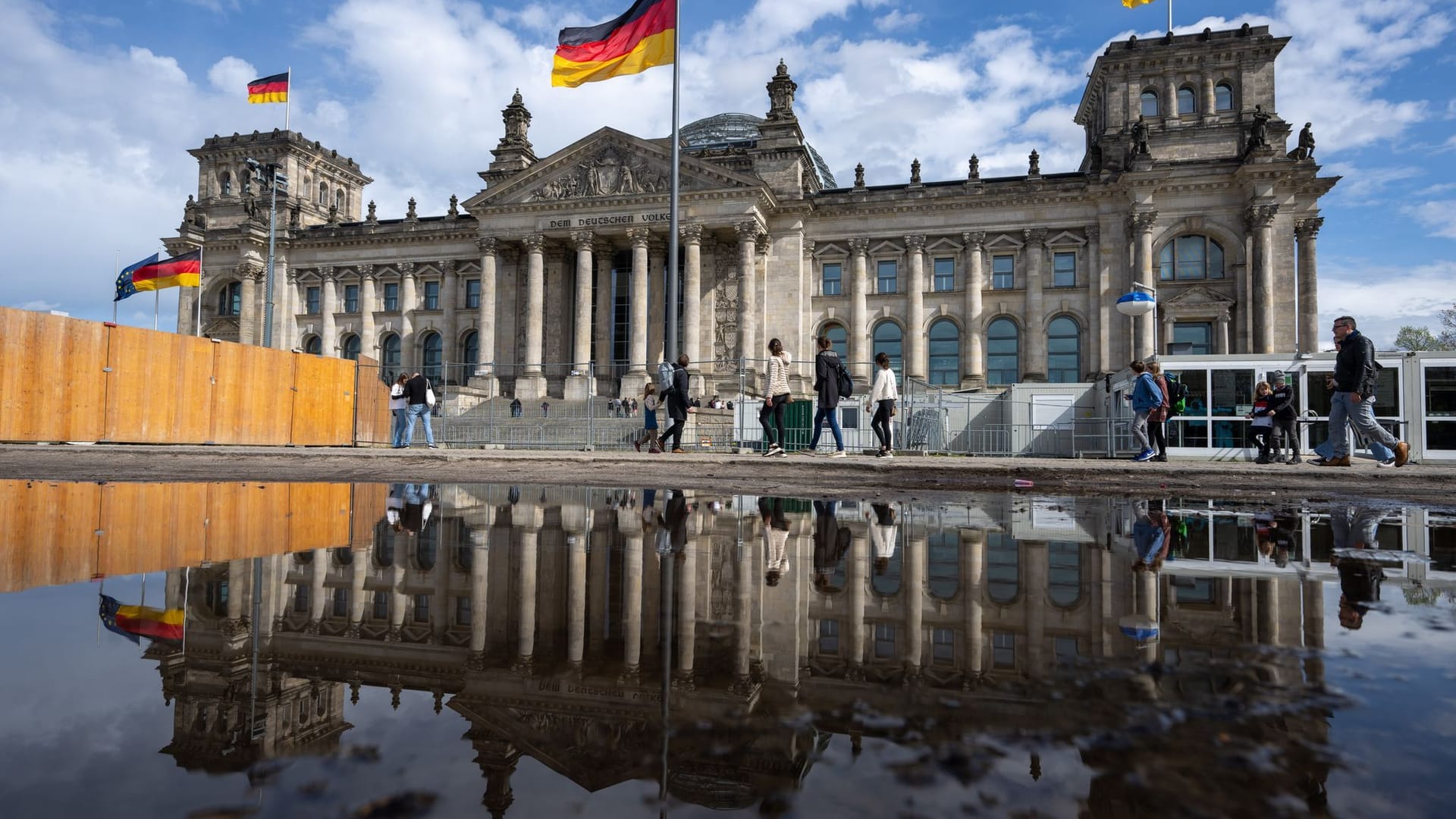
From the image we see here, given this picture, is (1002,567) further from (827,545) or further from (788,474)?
(788,474)

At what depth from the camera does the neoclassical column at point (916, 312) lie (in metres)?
37.8

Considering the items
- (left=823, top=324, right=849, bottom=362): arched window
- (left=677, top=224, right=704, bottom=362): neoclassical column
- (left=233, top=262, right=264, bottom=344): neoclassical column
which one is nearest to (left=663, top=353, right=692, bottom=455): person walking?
→ (left=677, top=224, right=704, bottom=362): neoclassical column

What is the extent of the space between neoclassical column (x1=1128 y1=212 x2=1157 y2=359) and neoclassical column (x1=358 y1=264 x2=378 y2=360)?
3987 cm

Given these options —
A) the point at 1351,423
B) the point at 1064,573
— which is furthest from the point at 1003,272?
the point at 1064,573

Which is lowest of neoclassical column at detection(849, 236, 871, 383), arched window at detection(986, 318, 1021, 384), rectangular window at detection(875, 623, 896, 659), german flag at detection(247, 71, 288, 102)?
rectangular window at detection(875, 623, 896, 659)

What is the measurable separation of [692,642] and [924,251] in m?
38.0

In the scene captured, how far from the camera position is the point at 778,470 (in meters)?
10.8

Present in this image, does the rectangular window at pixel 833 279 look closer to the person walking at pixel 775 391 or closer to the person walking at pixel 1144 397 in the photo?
the person walking at pixel 1144 397

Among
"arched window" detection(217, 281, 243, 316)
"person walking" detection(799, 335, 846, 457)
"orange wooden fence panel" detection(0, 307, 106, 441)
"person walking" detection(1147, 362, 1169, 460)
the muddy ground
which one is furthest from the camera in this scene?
"arched window" detection(217, 281, 243, 316)

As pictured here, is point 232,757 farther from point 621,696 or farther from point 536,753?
point 621,696

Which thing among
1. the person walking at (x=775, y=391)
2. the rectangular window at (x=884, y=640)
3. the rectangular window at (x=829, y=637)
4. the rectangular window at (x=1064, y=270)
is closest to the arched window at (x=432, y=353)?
the rectangular window at (x=1064, y=270)

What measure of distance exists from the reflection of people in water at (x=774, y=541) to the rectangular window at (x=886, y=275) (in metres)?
32.9

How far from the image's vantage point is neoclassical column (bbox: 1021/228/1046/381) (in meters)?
36.4

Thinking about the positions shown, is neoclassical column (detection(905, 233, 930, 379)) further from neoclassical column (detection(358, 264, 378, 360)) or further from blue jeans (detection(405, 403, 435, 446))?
neoclassical column (detection(358, 264, 378, 360))
